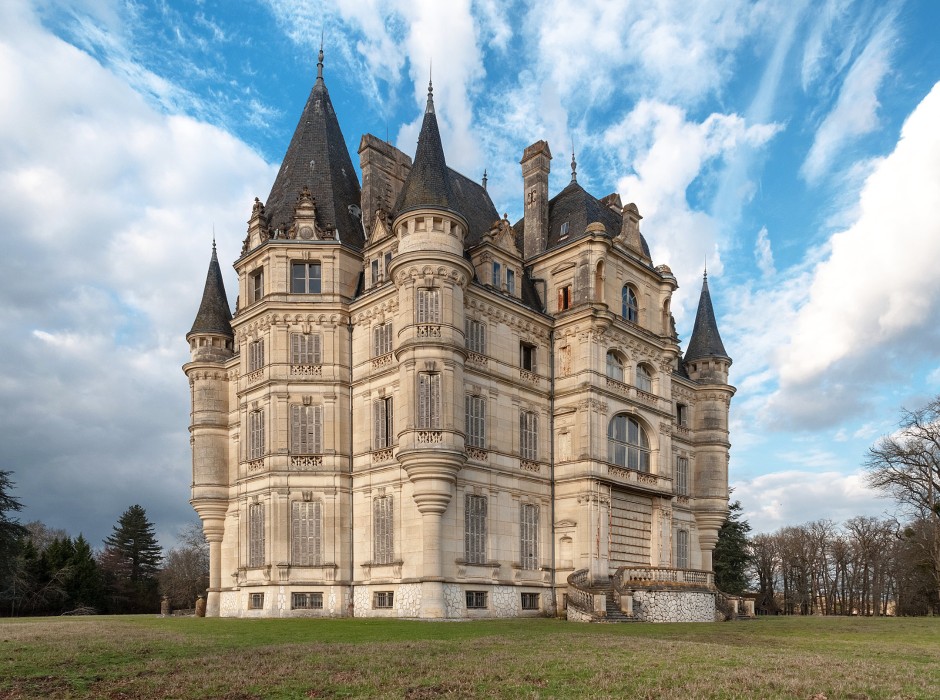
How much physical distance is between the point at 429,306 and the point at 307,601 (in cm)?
1440

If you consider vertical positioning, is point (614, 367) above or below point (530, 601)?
above

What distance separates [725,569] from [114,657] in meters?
57.9

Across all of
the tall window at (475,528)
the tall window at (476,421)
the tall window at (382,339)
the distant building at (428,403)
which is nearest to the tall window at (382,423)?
the distant building at (428,403)

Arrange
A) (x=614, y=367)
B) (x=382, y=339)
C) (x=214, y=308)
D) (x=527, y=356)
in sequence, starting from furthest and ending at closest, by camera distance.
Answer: (x=214, y=308) < (x=614, y=367) < (x=527, y=356) < (x=382, y=339)

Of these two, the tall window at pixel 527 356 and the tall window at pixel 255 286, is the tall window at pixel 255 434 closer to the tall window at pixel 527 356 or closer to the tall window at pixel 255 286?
the tall window at pixel 255 286

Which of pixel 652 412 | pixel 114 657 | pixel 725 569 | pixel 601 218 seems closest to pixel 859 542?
pixel 725 569

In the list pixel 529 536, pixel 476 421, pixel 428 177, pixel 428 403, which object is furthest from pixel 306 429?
pixel 428 177

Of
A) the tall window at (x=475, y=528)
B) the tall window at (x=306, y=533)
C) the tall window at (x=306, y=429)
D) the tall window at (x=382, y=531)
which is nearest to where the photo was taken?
the tall window at (x=475, y=528)

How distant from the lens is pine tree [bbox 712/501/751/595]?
66.1 meters

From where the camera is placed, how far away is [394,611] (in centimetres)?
3450

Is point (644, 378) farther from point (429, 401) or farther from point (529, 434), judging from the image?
point (429, 401)

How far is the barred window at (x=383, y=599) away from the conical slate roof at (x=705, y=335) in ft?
88.7

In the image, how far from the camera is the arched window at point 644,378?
4419 cm

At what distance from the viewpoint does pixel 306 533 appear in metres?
37.4
